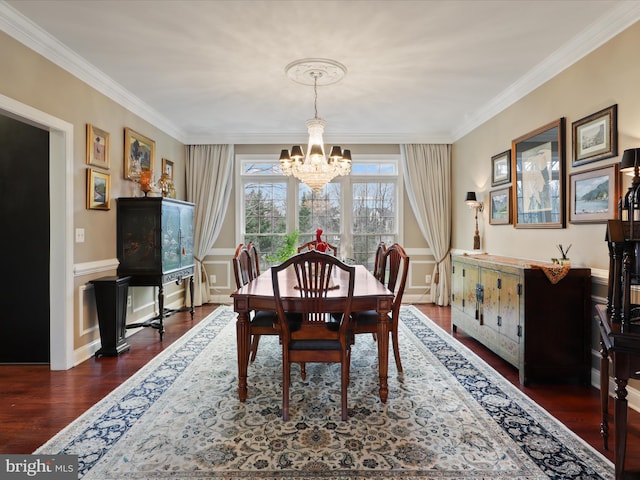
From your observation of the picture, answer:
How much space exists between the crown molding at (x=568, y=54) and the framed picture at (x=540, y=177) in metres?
0.48

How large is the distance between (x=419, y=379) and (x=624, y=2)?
303 cm

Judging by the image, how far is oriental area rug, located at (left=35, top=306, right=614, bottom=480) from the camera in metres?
1.87

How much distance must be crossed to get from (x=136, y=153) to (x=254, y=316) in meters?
2.86

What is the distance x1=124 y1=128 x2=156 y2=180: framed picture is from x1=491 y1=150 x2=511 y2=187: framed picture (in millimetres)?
4365

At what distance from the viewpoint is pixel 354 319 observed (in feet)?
9.48

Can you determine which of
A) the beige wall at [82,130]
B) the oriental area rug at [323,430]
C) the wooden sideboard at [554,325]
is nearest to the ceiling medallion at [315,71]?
the beige wall at [82,130]

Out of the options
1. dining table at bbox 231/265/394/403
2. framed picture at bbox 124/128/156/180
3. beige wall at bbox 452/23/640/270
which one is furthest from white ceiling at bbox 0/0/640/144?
dining table at bbox 231/265/394/403

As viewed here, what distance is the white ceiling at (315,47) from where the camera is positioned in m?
2.63

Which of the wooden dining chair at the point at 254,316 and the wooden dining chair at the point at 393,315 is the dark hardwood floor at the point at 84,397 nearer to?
the wooden dining chair at the point at 393,315

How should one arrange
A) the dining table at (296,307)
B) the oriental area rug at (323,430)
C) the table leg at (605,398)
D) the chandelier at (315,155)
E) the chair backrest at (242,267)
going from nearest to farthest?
the oriental area rug at (323,430) < the table leg at (605,398) < the dining table at (296,307) < the chair backrest at (242,267) < the chandelier at (315,155)

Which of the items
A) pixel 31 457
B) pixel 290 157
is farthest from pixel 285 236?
pixel 31 457

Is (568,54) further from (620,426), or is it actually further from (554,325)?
(620,426)

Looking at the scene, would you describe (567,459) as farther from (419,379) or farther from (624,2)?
(624,2)

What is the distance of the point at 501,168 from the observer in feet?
14.6
